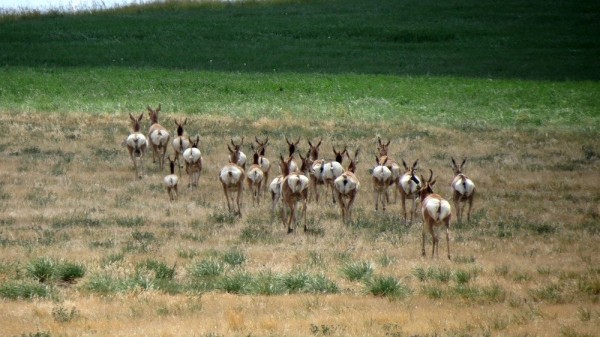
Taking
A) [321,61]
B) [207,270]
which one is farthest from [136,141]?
[321,61]

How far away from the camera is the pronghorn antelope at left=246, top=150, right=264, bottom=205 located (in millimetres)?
25578

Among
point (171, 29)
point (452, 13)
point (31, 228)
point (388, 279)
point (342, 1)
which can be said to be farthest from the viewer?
point (342, 1)

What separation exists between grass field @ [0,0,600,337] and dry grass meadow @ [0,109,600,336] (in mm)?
64

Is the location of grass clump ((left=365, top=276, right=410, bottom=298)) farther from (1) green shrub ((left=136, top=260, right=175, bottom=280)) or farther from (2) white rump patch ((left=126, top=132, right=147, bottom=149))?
(2) white rump patch ((left=126, top=132, right=147, bottom=149))

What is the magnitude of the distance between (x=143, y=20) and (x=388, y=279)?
2615 inches

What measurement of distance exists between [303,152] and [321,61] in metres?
30.4

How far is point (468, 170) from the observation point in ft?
103

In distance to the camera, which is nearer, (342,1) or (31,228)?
(31,228)

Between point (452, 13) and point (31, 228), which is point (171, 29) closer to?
point (452, 13)

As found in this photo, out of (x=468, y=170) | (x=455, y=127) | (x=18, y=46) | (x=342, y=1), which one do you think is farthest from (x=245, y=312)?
(x=342, y=1)

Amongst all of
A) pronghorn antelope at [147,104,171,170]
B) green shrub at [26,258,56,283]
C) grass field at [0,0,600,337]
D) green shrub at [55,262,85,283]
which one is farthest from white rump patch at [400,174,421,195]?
pronghorn antelope at [147,104,171,170]

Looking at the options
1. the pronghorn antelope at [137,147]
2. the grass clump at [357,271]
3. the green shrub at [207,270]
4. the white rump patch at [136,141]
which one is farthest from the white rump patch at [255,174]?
the grass clump at [357,271]

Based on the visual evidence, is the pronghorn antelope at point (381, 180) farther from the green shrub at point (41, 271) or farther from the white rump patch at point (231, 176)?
the green shrub at point (41, 271)

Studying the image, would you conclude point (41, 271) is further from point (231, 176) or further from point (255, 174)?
point (255, 174)
